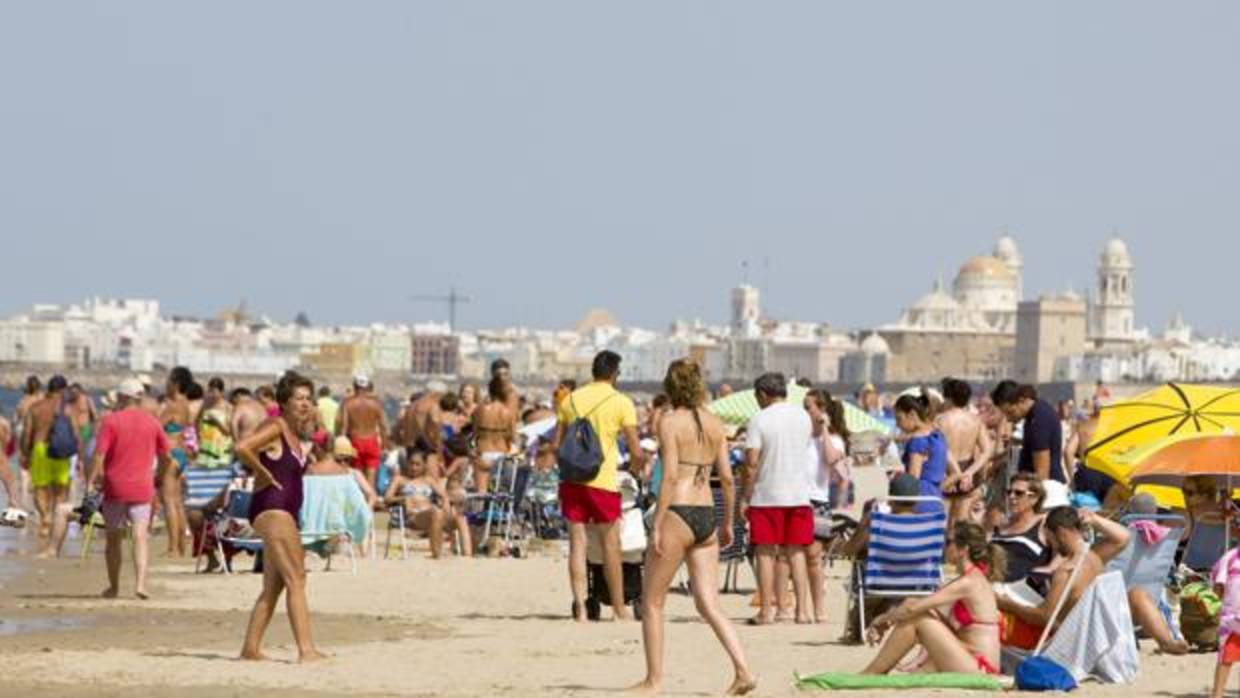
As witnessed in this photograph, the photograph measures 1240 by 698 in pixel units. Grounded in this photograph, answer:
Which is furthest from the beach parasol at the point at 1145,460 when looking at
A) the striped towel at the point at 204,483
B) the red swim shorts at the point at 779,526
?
the striped towel at the point at 204,483

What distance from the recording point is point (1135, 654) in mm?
11312

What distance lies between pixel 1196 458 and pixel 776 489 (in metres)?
1.71

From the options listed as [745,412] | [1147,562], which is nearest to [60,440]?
[745,412]

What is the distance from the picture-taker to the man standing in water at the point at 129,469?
14.6 m

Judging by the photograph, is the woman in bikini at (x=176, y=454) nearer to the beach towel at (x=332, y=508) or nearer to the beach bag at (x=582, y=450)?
the beach towel at (x=332, y=508)

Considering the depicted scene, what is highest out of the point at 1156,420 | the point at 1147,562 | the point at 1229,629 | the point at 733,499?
the point at 1156,420

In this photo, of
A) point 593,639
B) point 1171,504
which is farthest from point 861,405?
point 593,639

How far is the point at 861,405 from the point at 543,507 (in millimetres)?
6935

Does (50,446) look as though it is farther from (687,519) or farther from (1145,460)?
(687,519)

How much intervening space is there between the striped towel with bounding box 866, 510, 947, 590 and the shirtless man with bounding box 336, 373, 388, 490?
8149mm

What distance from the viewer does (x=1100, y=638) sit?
11.3m

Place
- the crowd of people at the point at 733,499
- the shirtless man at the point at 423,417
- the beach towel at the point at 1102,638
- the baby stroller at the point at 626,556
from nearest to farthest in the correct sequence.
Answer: the crowd of people at the point at 733,499, the beach towel at the point at 1102,638, the baby stroller at the point at 626,556, the shirtless man at the point at 423,417

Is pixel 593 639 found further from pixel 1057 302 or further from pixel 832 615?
pixel 1057 302

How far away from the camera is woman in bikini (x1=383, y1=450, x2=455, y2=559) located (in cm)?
1823
